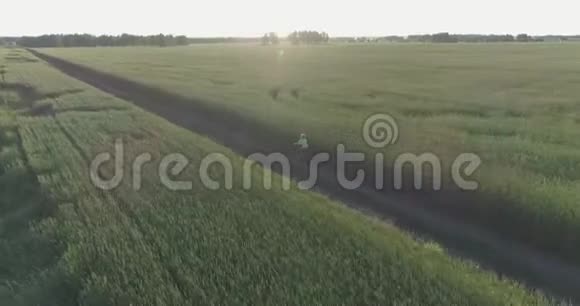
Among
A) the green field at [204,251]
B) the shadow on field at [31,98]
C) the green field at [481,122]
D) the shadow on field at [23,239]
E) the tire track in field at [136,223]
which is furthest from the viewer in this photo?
the shadow on field at [31,98]

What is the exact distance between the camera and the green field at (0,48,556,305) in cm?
776

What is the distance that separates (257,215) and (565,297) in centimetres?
616

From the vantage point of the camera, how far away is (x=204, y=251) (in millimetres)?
9336

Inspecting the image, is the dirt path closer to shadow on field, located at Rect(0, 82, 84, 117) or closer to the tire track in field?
the tire track in field

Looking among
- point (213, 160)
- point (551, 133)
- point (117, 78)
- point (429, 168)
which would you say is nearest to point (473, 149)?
point (429, 168)

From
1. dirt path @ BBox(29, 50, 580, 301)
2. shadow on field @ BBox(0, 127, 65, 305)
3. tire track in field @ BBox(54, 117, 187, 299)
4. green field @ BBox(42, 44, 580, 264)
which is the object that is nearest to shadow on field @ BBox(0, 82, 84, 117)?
green field @ BBox(42, 44, 580, 264)

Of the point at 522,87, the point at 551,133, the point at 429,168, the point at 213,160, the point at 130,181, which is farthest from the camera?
the point at 522,87

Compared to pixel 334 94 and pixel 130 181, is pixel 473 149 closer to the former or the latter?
pixel 130 181

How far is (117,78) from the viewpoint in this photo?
56.1 m

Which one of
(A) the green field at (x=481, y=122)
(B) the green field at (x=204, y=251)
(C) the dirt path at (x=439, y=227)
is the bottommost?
(C) the dirt path at (x=439, y=227)

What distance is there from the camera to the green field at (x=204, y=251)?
7758mm

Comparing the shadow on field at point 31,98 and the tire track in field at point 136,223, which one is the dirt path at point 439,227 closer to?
the tire track in field at point 136,223

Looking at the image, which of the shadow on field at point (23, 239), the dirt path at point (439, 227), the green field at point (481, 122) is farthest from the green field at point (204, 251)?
the green field at point (481, 122)

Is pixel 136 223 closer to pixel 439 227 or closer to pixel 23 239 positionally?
pixel 23 239
